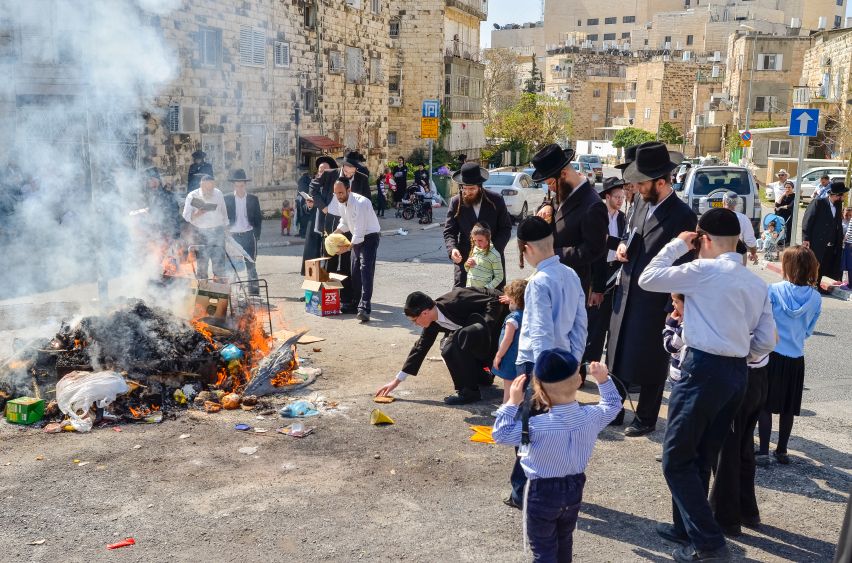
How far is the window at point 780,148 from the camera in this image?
4959 centimetres

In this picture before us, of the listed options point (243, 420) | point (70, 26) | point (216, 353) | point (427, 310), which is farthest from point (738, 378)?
point (70, 26)

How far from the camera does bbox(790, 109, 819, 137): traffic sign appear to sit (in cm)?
1500

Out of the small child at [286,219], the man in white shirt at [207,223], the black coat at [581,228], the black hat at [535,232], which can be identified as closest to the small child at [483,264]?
the black coat at [581,228]

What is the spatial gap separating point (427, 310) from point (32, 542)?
3.39m

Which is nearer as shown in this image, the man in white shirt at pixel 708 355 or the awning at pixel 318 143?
the man in white shirt at pixel 708 355

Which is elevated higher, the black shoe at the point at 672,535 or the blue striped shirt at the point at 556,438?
the blue striped shirt at the point at 556,438

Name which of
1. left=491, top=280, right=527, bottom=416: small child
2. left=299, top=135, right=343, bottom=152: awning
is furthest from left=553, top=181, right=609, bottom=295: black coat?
left=299, top=135, right=343, bottom=152: awning

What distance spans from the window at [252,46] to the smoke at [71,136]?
4.27 m

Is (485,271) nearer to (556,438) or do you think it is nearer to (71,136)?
(556,438)

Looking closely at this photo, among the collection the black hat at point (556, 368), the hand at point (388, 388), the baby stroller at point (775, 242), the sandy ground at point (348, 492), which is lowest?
the sandy ground at point (348, 492)

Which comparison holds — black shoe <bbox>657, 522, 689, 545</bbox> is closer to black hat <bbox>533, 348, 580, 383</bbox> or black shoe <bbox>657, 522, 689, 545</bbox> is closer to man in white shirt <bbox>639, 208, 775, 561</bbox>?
man in white shirt <bbox>639, 208, 775, 561</bbox>

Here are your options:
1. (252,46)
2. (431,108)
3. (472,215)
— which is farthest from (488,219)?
(252,46)

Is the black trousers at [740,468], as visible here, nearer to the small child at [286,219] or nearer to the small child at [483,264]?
the small child at [483,264]

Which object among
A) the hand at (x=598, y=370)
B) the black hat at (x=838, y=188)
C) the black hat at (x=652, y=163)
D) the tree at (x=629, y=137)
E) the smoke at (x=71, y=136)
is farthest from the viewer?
the tree at (x=629, y=137)
